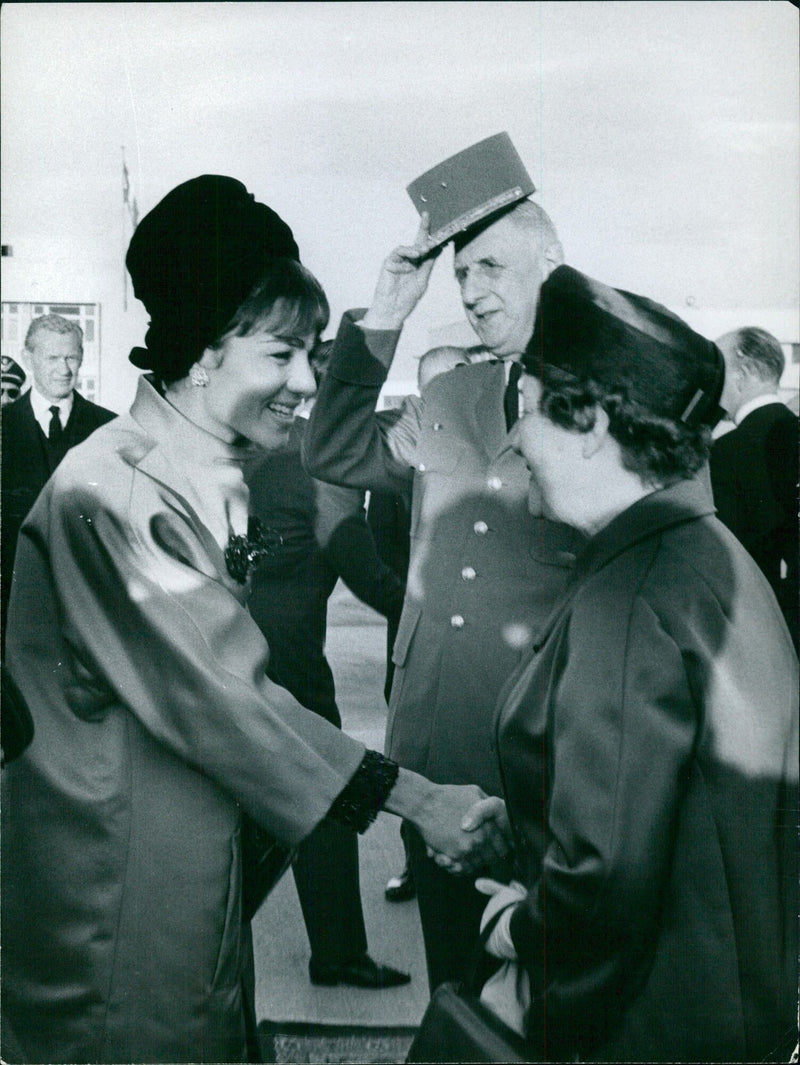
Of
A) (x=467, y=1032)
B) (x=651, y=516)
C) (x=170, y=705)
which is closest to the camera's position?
(x=651, y=516)

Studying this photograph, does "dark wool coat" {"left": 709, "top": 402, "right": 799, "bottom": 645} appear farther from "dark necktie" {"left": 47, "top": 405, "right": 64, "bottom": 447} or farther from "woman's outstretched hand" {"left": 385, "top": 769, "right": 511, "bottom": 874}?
"dark necktie" {"left": 47, "top": 405, "right": 64, "bottom": 447}

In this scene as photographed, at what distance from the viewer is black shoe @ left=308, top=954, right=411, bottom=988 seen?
2.75 m

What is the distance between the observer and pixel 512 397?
8.91ft

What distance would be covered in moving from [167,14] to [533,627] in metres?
1.70

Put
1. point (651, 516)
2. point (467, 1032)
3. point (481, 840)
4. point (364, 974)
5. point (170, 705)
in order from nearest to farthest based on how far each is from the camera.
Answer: point (651, 516)
point (467, 1032)
point (170, 705)
point (481, 840)
point (364, 974)

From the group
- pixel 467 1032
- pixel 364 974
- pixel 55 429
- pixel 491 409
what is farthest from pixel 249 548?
pixel 467 1032

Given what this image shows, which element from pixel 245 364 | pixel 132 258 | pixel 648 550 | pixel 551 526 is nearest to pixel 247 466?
pixel 245 364

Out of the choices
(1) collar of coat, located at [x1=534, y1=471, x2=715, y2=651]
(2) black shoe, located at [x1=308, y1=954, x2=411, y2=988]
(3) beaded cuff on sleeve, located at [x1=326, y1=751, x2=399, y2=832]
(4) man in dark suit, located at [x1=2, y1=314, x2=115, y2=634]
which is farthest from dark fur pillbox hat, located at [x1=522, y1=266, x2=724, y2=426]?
(2) black shoe, located at [x1=308, y1=954, x2=411, y2=988]

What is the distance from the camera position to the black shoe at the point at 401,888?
2.72m

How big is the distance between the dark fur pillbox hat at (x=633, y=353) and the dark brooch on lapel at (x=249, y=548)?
0.74 m

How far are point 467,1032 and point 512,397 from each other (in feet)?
4.53

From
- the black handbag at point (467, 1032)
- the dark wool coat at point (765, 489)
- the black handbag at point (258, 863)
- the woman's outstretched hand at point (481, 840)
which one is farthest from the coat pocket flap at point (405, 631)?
the dark wool coat at point (765, 489)

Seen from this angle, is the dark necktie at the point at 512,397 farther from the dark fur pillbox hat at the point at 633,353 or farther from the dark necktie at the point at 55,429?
the dark necktie at the point at 55,429

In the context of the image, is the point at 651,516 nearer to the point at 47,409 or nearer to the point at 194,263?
the point at 194,263
